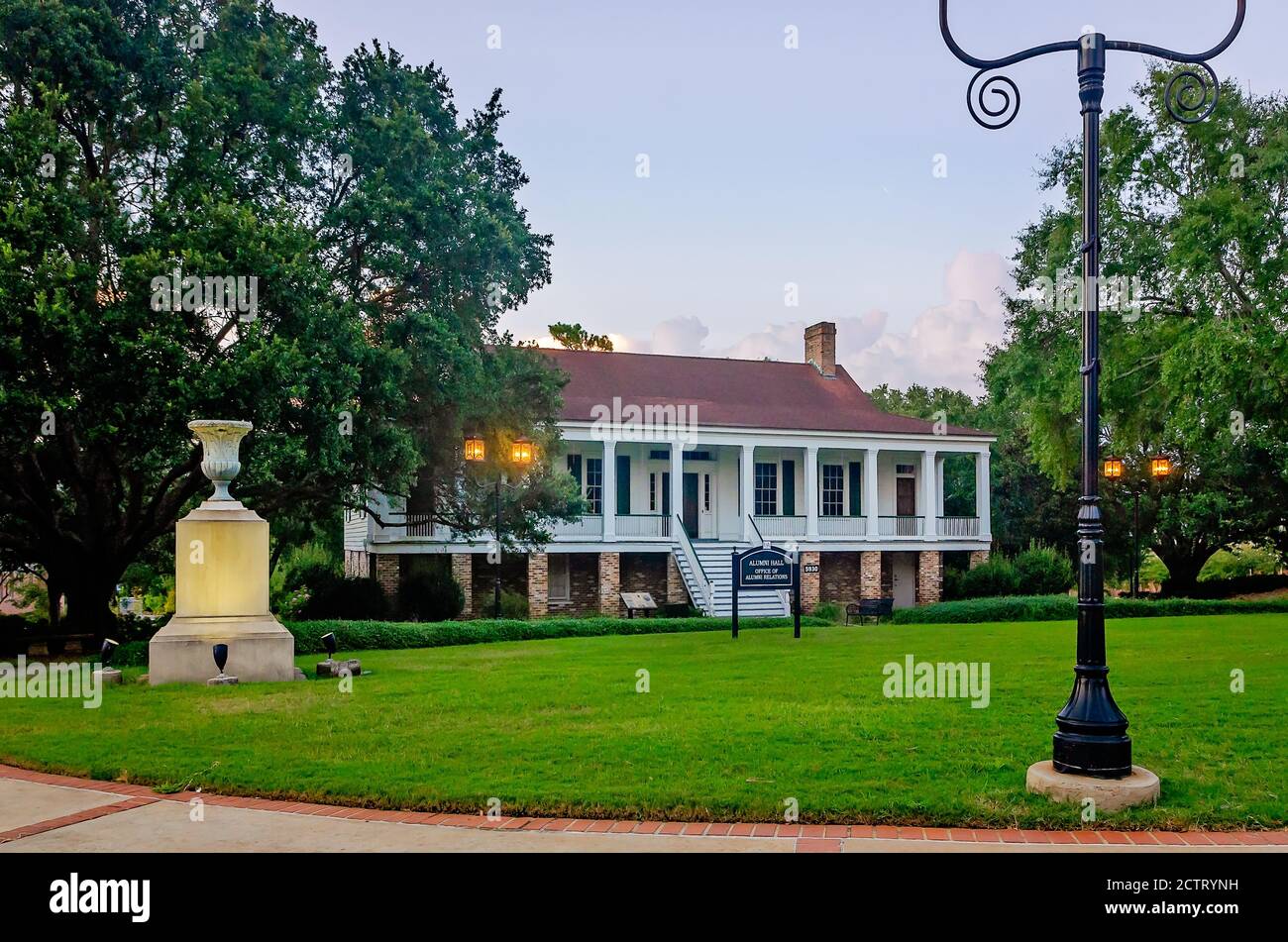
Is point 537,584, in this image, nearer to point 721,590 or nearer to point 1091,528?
point 721,590

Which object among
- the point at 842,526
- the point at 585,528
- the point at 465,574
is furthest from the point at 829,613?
the point at 465,574

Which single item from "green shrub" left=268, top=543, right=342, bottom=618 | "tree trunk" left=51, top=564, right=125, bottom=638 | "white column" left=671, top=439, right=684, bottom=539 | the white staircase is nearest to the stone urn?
"tree trunk" left=51, top=564, right=125, bottom=638

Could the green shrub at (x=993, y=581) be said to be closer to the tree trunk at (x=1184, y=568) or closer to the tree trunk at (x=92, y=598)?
the tree trunk at (x=1184, y=568)

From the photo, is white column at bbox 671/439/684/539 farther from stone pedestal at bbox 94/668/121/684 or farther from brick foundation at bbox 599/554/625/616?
stone pedestal at bbox 94/668/121/684

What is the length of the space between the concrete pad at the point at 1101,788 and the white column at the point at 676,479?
23786mm

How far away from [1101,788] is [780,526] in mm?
26532

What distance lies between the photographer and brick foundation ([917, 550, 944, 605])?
1320 inches

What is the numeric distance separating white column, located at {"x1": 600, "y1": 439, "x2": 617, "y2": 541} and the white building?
0.18 feet

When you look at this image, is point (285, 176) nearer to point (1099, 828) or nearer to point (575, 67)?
point (575, 67)

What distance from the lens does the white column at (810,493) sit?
32281 mm

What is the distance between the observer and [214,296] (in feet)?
57.3

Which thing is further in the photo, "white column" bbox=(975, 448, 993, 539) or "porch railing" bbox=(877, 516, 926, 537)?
"white column" bbox=(975, 448, 993, 539)

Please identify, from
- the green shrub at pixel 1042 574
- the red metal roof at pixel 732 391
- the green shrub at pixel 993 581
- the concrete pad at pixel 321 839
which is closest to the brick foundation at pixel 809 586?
the red metal roof at pixel 732 391

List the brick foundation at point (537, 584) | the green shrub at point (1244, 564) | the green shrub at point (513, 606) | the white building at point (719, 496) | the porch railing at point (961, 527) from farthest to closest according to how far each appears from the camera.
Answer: the green shrub at point (1244, 564) → the porch railing at point (961, 527) → the white building at point (719, 496) → the brick foundation at point (537, 584) → the green shrub at point (513, 606)
